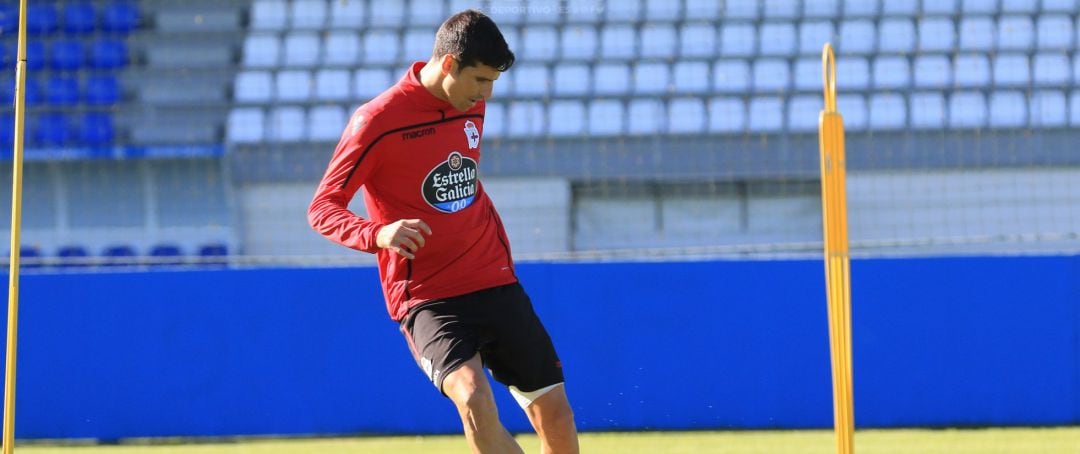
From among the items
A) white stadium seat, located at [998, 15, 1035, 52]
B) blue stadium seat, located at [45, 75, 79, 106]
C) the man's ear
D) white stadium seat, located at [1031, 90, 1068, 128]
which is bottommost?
the man's ear

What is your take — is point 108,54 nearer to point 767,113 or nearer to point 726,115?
point 726,115

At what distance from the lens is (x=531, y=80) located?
41.8ft

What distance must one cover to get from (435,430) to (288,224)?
406 cm

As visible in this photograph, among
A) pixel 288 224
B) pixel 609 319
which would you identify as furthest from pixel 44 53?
pixel 609 319

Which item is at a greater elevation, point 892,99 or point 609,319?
point 892,99

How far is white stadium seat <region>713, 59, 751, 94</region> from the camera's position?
485 inches

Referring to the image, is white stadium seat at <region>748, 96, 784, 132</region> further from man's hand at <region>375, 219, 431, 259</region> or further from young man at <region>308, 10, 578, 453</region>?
man's hand at <region>375, 219, 431, 259</region>

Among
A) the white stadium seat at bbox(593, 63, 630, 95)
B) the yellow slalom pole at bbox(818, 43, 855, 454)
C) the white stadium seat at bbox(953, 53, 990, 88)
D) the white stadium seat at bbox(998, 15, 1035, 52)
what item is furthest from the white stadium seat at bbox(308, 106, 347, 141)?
the yellow slalom pole at bbox(818, 43, 855, 454)

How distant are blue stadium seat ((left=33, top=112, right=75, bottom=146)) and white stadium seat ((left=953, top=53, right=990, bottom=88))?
8248 millimetres

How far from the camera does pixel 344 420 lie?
23.2 ft

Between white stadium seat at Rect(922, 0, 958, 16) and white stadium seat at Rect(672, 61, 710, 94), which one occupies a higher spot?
white stadium seat at Rect(922, 0, 958, 16)

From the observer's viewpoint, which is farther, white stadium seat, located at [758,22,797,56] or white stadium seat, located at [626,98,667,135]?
white stadium seat, located at [758,22,797,56]

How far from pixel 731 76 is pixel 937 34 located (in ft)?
6.82

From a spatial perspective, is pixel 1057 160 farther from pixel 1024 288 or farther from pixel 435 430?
pixel 435 430
